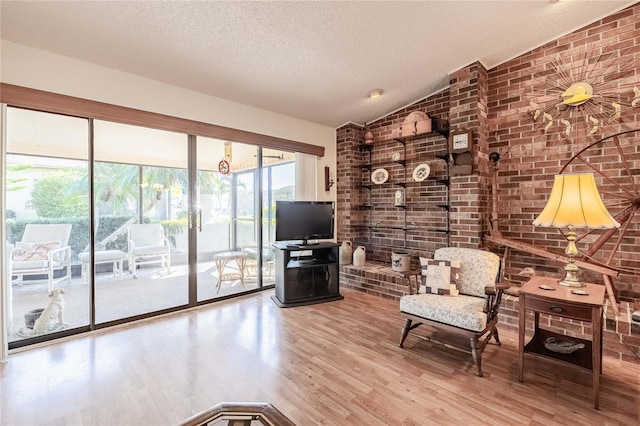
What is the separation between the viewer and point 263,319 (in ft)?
10.5

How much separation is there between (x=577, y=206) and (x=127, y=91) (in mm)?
4040

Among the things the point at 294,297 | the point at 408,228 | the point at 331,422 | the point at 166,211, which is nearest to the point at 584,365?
the point at 331,422

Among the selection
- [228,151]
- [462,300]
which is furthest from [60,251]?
[462,300]

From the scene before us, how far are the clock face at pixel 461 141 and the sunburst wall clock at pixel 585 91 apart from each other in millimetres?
708

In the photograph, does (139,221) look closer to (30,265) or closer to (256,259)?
(30,265)

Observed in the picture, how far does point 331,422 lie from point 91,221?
9.35 ft

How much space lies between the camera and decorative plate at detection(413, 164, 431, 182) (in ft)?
13.2

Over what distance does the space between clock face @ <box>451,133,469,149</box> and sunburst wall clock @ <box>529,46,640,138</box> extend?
0.71 meters

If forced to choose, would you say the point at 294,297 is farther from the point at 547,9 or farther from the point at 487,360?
the point at 547,9

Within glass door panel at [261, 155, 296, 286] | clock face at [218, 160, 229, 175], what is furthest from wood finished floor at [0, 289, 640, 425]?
clock face at [218, 160, 229, 175]

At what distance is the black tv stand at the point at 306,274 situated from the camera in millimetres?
3674

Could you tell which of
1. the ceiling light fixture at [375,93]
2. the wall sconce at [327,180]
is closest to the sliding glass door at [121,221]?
the wall sconce at [327,180]

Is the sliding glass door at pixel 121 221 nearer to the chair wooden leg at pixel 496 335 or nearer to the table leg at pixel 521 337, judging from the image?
the chair wooden leg at pixel 496 335

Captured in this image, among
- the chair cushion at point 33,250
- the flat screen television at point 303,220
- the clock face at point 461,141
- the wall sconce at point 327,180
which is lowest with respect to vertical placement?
the chair cushion at point 33,250
